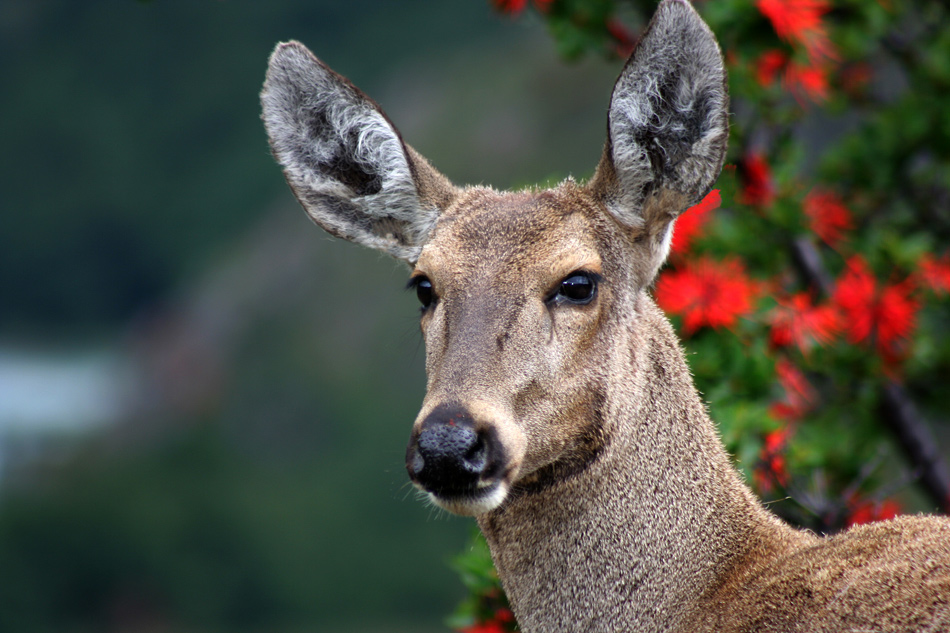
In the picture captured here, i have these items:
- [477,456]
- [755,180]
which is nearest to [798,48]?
[755,180]

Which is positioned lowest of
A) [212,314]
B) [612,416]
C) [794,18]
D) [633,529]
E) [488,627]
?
[212,314]

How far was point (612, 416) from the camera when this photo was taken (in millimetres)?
3920

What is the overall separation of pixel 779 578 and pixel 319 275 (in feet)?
42.2

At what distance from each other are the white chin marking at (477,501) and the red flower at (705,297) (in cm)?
193

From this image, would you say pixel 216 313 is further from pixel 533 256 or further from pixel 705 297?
pixel 533 256

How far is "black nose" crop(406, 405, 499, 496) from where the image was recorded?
11.2 feet

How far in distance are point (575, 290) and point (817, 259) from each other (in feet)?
10.0

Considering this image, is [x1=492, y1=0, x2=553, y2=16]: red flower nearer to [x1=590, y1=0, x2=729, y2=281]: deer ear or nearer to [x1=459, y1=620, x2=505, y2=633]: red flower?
[x1=590, y1=0, x2=729, y2=281]: deer ear

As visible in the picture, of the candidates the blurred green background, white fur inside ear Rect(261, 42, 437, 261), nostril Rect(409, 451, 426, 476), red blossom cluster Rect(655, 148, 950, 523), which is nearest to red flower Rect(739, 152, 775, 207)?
red blossom cluster Rect(655, 148, 950, 523)

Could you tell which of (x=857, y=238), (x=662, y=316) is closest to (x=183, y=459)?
(x=857, y=238)

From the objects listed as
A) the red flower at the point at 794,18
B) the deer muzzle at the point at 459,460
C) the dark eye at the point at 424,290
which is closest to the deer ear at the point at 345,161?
the dark eye at the point at 424,290

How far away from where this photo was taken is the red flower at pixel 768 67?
5734mm

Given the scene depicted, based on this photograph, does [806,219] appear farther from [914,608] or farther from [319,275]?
[319,275]

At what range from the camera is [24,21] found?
1702 centimetres
